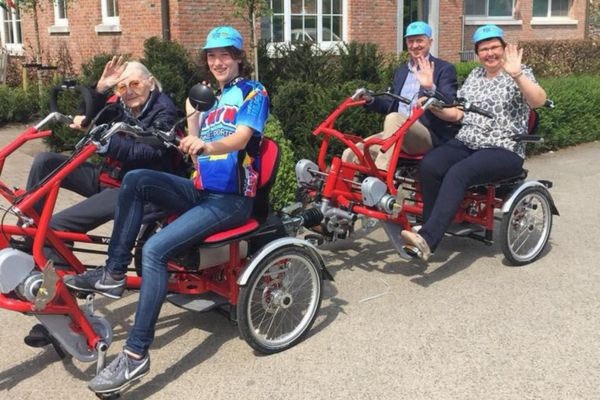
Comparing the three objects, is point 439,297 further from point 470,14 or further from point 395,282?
point 470,14

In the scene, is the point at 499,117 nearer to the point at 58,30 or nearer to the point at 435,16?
the point at 435,16

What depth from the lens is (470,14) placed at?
58.9ft

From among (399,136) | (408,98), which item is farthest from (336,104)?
(399,136)

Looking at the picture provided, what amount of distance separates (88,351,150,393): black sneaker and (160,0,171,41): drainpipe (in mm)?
9005

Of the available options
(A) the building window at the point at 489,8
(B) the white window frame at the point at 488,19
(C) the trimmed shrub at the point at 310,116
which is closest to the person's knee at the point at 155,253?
(C) the trimmed shrub at the point at 310,116

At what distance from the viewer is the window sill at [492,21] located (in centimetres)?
1747

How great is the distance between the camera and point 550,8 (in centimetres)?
1998

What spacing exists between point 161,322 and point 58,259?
83 centimetres

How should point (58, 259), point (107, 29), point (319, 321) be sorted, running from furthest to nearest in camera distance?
point (107, 29) → point (319, 321) → point (58, 259)

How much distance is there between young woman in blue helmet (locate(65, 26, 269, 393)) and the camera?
3273 millimetres

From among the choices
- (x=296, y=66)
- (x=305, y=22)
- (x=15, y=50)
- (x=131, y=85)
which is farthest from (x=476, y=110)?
(x=15, y=50)

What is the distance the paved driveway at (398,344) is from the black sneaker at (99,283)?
0.49 meters

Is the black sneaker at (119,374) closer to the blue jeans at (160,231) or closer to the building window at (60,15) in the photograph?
the blue jeans at (160,231)

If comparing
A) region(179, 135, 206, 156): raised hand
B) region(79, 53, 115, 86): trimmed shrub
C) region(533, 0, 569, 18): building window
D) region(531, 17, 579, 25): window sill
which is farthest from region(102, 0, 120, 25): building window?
region(533, 0, 569, 18): building window
